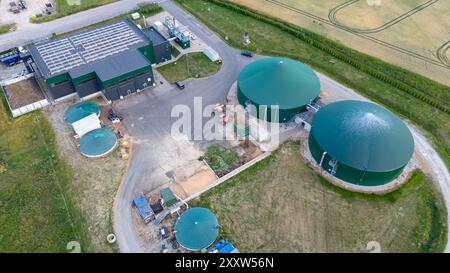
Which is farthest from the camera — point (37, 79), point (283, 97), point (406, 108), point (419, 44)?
point (419, 44)

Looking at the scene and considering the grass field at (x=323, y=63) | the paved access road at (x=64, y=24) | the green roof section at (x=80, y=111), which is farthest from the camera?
the paved access road at (x=64, y=24)

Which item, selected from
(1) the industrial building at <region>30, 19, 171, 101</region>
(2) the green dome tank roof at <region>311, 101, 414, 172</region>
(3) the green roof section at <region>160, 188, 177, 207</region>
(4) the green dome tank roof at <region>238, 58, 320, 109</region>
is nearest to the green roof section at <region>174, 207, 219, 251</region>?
(3) the green roof section at <region>160, 188, 177, 207</region>

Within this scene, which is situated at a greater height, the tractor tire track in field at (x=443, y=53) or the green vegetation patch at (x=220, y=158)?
the tractor tire track in field at (x=443, y=53)

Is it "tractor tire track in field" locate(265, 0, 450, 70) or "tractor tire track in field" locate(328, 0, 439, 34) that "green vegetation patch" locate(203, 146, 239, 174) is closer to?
"tractor tire track in field" locate(265, 0, 450, 70)

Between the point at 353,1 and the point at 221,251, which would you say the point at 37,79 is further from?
the point at 353,1

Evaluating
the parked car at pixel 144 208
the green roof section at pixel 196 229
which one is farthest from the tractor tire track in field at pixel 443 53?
the parked car at pixel 144 208

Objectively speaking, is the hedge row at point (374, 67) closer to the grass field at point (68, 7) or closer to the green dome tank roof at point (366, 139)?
the green dome tank roof at point (366, 139)

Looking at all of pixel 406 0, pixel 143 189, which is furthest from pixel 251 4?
pixel 143 189
